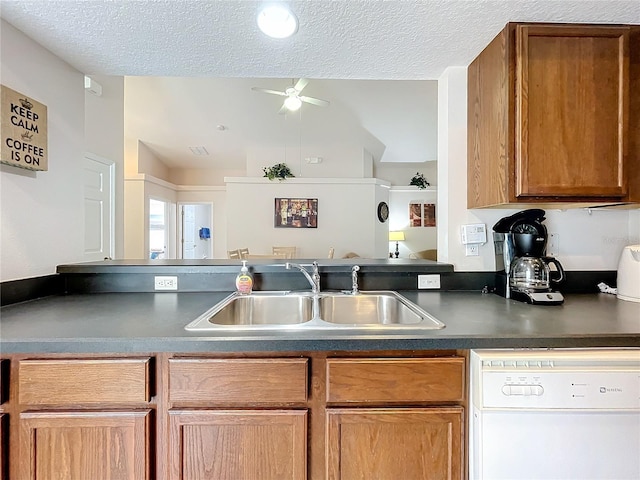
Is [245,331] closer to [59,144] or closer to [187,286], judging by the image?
[187,286]

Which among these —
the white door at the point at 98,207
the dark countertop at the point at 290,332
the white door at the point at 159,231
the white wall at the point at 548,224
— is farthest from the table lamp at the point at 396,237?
the dark countertop at the point at 290,332

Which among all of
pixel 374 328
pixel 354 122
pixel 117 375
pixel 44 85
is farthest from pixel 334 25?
pixel 354 122

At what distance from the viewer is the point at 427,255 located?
6.27 metres

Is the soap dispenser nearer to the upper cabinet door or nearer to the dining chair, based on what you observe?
the upper cabinet door

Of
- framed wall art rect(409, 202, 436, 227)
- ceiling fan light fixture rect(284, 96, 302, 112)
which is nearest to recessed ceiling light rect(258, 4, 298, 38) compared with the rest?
ceiling fan light fixture rect(284, 96, 302, 112)

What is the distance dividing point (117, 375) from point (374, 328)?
2.58 feet

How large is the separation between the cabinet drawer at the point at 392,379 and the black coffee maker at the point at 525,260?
667 millimetres

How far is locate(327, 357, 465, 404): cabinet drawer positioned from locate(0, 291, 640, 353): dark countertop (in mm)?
56

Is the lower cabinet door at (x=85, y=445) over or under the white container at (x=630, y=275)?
under

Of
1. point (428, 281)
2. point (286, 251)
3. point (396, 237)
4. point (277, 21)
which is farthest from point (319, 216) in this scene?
point (277, 21)

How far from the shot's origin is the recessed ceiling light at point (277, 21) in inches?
51.1

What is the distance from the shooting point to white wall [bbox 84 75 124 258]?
335cm

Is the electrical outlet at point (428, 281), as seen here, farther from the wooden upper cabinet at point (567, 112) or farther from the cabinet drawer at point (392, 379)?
the cabinet drawer at point (392, 379)

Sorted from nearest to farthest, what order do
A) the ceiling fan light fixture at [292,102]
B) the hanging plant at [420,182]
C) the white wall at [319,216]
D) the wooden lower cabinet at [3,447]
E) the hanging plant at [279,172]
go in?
the wooden lower cabinet at [3,447] → the ceiling fan light fixture at [292,102] → the hanging plant at [279,172] → the white wall at [319,216] → the hanging plant at [420,182]
